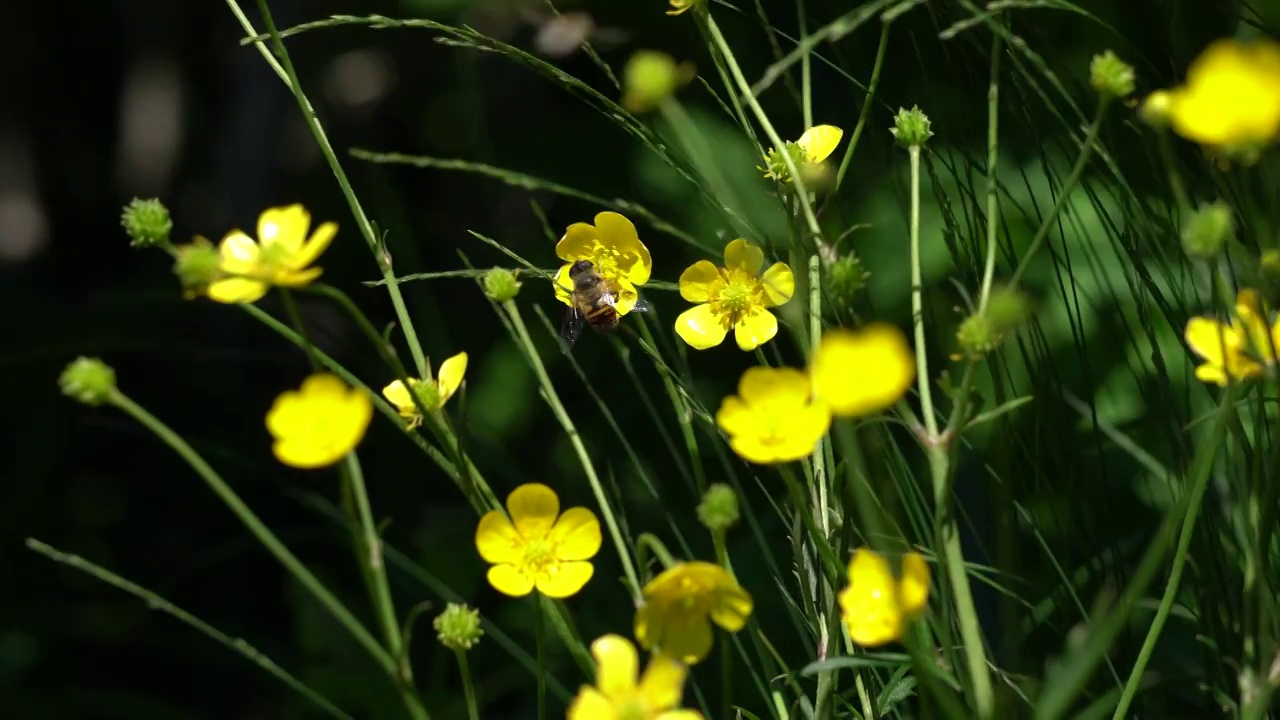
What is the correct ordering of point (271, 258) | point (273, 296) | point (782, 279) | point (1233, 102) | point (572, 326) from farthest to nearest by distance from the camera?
point (273, 296), point (572, 326), point (782, 279), point (271, 258), point (1233, 102)

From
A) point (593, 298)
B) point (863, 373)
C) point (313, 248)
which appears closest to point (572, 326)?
point (593, 298)

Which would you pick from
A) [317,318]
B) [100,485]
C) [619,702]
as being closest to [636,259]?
[619,702]

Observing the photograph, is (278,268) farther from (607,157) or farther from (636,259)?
(607,157)

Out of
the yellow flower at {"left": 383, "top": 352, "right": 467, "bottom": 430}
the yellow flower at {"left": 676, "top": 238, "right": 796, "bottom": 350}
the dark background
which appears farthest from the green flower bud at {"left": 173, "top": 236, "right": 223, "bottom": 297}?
the dark background

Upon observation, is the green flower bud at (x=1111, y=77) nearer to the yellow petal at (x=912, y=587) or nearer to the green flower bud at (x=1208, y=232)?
the green flower bud at (x=1208, y=232)

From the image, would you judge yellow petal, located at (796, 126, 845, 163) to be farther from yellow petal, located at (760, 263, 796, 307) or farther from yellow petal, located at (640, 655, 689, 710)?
yellow petal, located at (640, 655, 689, 710)

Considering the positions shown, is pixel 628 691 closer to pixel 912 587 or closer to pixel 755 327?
pixel 912 587

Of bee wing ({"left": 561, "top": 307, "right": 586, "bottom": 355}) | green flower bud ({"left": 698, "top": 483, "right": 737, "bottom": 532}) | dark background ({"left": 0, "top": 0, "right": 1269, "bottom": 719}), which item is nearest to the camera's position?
green flower bud ({"left": 698, "top": 483, "right": 737, "bottom": 532})
